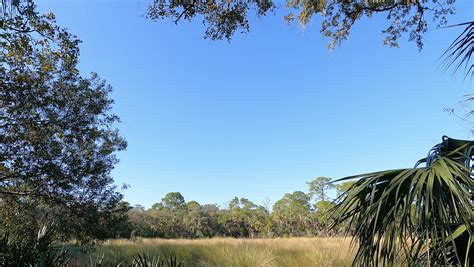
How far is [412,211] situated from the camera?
2.63m

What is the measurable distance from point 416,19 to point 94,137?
759 centimetres

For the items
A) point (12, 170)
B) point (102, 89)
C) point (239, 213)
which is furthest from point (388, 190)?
point (239, 213)

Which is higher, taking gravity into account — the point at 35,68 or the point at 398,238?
the point at 35,68

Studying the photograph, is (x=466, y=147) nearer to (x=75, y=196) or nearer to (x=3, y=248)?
(x=3, y=248)

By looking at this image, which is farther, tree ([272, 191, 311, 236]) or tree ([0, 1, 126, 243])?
tree ([272, 191, 311, 236])

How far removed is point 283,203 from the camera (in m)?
51.1

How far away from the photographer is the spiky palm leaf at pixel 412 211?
2.22 meters

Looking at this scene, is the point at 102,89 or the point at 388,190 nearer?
the point at 388,190

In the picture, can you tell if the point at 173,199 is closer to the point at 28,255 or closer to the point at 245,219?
the point at 245,219

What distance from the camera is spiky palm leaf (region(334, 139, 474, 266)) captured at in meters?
2.22

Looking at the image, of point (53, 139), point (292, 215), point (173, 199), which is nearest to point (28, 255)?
point (53, 139)

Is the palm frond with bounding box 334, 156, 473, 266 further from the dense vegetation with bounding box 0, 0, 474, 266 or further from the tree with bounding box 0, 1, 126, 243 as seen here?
the tree with bounding box 0, 1, 126, 243

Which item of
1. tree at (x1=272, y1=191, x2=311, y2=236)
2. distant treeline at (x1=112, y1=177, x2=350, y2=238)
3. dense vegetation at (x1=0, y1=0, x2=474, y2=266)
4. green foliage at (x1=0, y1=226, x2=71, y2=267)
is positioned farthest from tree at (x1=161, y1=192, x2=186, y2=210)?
green foliage at (x1=0, y1=226, x2=71, y2=267)

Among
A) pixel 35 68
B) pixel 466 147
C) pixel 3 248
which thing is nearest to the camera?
pixel 466 147
